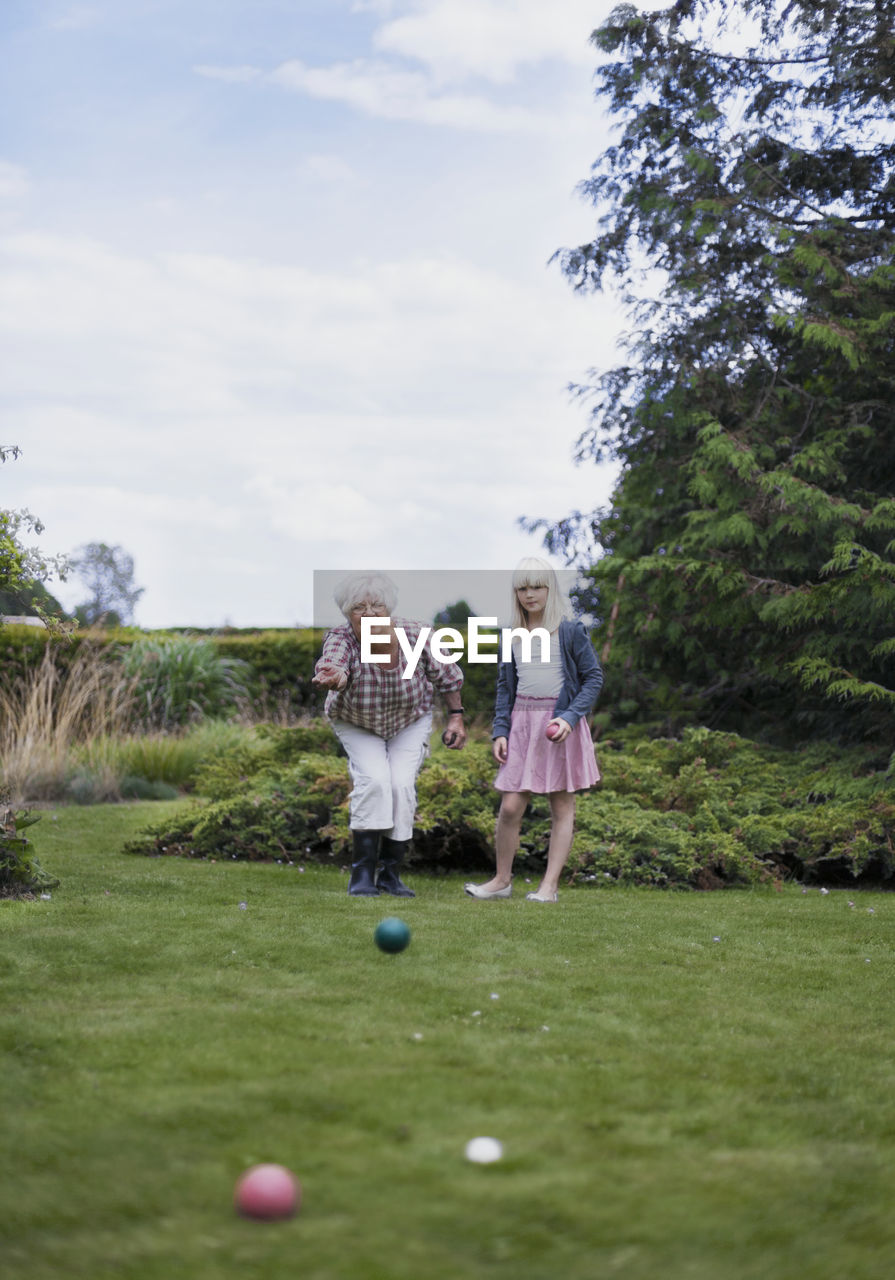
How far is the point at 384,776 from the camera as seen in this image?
19.2 feet

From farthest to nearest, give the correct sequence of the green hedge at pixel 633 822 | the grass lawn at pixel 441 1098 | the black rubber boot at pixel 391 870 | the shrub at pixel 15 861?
the green hedge at pixel 633 822 → the black rubber boot at pixel 391 870 → the shrub at pixel 15 861 → the grass lawn at pixel 441 1098

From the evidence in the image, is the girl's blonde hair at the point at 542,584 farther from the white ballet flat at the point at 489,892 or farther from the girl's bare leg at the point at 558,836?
the white ballet flat at the point at 489,892

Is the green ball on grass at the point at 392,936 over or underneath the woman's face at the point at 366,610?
underneath

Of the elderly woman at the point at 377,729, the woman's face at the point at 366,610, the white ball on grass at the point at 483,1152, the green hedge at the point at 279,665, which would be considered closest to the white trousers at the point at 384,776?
the elderly woman at the point at 377,729

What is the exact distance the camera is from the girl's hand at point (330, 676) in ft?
18.3

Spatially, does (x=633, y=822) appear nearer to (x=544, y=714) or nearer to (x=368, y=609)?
(x=544, y=714)

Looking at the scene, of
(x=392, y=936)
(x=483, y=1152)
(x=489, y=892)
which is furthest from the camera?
(x=489, y=892)

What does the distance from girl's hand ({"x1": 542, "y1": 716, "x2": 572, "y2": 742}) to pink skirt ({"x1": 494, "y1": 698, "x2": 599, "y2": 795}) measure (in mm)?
268

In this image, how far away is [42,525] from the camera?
5.32m

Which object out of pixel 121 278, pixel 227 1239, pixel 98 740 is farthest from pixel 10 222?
pixel 227 1239

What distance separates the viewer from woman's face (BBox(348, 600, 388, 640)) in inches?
233

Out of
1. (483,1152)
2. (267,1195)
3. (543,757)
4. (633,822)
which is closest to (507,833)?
(543,757)

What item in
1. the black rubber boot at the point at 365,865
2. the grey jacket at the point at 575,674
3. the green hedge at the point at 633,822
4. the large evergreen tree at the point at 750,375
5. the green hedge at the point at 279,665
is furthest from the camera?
the green hedge at the point at 279,665

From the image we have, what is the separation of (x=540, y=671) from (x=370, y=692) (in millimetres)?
863
